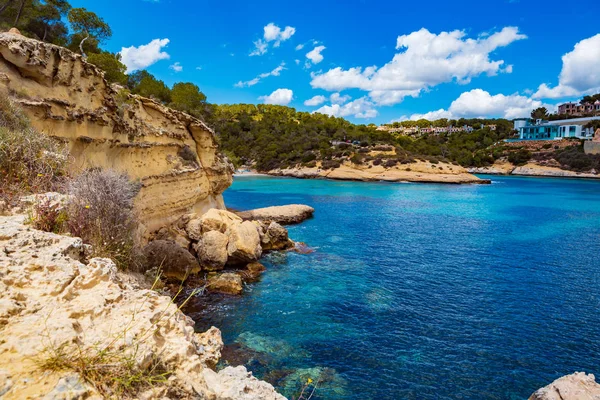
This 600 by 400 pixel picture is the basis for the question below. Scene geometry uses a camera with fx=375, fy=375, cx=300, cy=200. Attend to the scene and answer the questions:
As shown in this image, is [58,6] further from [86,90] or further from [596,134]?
[596,134]

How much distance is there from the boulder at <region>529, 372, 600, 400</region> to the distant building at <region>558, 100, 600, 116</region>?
15607 cm

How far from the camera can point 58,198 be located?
698 cm

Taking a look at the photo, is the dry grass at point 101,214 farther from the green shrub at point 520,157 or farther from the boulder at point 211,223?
the green shrub at point 520,157

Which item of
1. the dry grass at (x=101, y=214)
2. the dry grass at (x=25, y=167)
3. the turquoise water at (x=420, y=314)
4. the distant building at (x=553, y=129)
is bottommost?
the turquoise water at (x=420, y=314)

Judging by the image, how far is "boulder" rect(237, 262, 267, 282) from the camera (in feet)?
53.3

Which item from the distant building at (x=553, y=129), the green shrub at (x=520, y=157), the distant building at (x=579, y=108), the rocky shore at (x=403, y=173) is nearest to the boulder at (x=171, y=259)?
the rocky shore at (x=403, y=173)

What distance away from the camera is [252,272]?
17.0m

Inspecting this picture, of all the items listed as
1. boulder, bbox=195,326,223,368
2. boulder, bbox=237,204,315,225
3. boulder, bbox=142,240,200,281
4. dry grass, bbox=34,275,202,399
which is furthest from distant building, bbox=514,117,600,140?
dry grass, bbox=34,275,202,399

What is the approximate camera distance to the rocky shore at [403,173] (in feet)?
227

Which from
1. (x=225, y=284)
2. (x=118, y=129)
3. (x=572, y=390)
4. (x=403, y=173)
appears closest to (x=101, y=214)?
(x=225, y=284)

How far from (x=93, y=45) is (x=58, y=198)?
30161 mm

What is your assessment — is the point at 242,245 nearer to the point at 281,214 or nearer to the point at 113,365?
the point at 281,214

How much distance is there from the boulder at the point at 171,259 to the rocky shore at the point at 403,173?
2316 inches

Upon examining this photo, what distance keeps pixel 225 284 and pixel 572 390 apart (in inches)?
441
